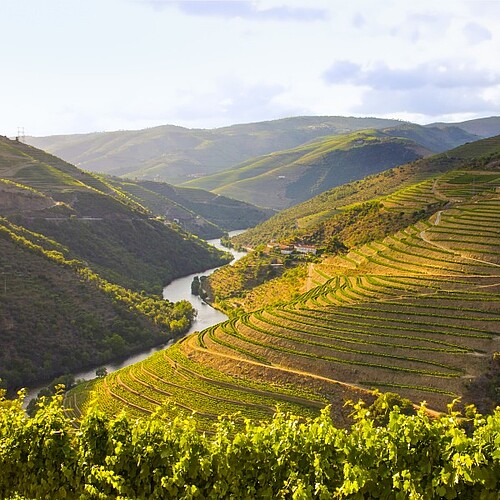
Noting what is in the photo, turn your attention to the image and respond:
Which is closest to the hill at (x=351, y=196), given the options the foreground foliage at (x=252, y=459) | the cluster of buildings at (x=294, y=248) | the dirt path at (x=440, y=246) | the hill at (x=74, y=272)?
the cluster of buildings at (x=294, y=248)

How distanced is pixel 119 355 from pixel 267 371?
35277 millimetres

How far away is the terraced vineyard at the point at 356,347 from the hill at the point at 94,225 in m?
54.3

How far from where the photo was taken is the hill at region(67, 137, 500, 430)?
4722 centimetres

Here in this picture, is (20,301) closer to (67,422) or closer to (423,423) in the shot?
(67,422)

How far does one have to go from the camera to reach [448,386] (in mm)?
45594

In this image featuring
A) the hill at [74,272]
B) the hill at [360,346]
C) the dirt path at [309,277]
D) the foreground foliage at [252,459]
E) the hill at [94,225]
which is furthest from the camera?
the hill at [94,225]

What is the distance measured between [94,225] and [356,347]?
293 feet

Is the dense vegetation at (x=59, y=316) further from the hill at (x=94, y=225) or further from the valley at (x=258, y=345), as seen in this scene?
the hill at (x=94, y=225)

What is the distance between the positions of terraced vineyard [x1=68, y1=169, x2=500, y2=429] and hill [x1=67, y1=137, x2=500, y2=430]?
0.35 feet

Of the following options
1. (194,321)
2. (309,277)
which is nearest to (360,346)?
(309,277)

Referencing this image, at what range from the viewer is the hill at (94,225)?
113500 millimetres

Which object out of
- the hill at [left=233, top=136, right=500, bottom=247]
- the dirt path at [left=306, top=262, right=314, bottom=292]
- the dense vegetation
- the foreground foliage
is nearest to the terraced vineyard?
the dirt path at [left=306, top=262, right=314, bottom=292]

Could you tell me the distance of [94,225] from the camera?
127062 millimetres

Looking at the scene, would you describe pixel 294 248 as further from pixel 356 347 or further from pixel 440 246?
pixel 356 347
